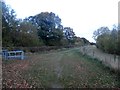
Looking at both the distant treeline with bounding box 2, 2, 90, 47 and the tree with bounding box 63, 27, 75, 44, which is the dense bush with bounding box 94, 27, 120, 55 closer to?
the distant treeline with bounding box 2, 2, 90, 47

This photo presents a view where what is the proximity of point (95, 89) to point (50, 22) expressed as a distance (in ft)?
148

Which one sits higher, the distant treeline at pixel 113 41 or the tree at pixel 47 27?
the tree at pixel 47 27

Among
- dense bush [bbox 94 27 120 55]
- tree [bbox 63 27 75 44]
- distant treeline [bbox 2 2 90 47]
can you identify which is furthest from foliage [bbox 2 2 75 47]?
tree [bbox 63 27 75 44]

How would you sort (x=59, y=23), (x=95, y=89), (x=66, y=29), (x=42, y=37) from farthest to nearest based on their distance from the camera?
(x=66, y=29) → (x=59, y=23) → (x=42, y=37) → (x=95, y=89)

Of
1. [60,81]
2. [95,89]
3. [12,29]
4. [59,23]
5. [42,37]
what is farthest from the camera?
[59,23]

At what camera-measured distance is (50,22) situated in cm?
5306

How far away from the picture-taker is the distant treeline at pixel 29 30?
31.0 metres

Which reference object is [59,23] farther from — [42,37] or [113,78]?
[113,78]

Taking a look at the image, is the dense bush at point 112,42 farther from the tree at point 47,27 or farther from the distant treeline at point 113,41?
the tree at point 47,27

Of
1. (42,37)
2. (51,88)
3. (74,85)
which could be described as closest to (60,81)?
(74,85)

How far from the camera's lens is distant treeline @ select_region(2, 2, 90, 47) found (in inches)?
1222

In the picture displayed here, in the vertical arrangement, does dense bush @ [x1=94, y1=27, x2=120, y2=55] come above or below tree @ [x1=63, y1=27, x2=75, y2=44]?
below

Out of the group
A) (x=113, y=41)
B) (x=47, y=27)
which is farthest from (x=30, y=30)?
(x=113, y=41)

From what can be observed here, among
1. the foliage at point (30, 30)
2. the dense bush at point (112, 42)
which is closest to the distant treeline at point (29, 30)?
the foliage at point (30, 30)
